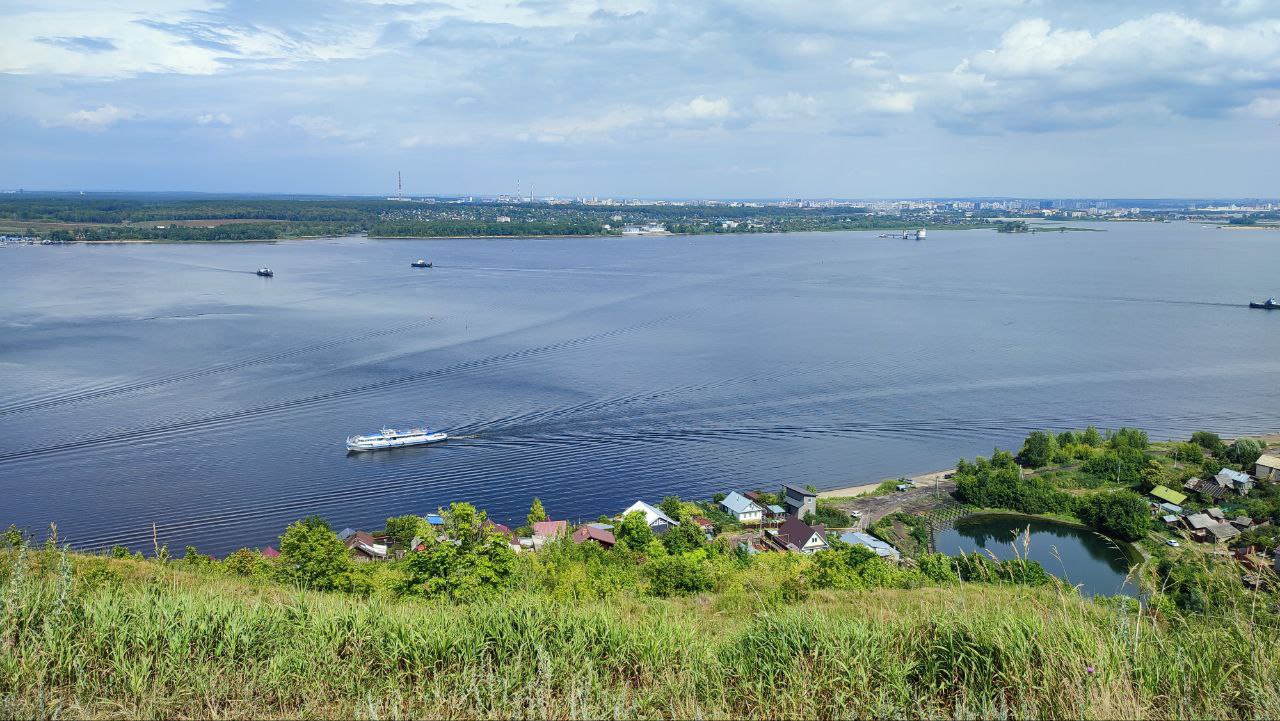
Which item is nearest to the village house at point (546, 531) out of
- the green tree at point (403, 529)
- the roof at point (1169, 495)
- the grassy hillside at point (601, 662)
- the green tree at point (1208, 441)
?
the green tree at point (403, 529)

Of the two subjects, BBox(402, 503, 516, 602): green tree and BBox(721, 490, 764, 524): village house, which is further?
BBox(721, 490, 764, 524): village house

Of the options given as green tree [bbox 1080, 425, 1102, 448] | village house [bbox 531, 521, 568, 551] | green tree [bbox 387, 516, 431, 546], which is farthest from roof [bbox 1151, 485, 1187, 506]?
green tree [bbox 387, 516, 431, 546]

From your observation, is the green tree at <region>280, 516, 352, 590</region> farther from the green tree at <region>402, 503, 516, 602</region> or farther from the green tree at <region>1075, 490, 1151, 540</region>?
the green tree at <region>1075, 490, 1151, 540</region>

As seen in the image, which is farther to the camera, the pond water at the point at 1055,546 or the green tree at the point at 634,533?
the pond water at the point at 1055,546

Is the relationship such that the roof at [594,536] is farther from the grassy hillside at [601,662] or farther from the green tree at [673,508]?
the grassy hillside at [601,662]

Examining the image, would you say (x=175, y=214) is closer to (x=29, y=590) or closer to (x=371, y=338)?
(x=371, y=338)
